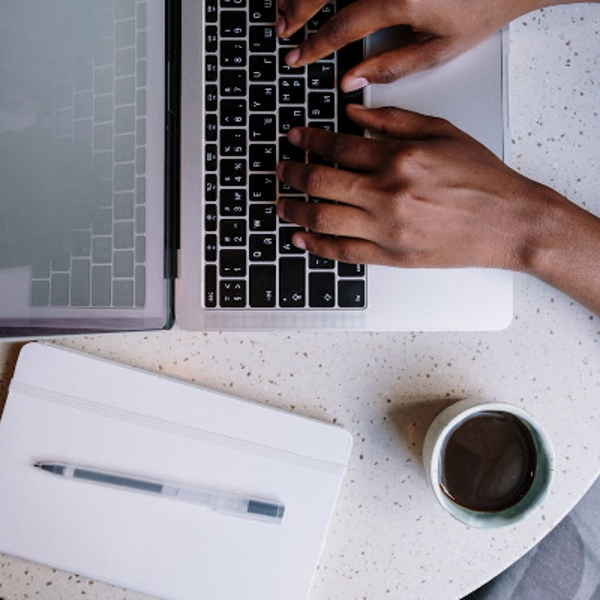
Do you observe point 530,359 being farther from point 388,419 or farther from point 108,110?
point 108,110

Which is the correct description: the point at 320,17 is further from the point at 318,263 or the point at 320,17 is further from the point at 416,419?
the point at 416,419

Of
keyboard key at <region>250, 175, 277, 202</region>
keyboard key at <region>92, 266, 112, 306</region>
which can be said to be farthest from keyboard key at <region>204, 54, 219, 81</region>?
Result: keyboard key at <region>92, 266, 112, 306</region>

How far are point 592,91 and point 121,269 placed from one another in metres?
0.50

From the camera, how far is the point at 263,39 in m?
0.64

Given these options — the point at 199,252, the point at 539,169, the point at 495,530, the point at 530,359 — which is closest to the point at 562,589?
the point at 495,530

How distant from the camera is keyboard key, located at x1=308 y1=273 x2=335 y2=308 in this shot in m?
0.64

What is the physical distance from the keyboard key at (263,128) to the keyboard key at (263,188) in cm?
4

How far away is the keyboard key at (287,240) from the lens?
2.11 feet

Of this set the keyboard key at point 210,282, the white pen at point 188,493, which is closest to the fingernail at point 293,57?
the keyboard key at point 210,282

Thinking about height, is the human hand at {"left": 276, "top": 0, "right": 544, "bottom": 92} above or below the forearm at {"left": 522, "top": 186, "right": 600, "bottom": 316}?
above

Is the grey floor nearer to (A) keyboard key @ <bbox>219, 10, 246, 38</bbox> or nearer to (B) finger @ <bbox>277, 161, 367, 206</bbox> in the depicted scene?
(B) finger @ <bbox>277, 161, 367, 206</bbox>

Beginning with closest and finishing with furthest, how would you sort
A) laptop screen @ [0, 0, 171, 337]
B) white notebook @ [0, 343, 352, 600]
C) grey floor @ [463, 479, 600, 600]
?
laptop screen @ [0, 0, 171, 337] < white notebook @ [0, 343, 352, 600] < grey floor @ [463, 479, 600, 600]

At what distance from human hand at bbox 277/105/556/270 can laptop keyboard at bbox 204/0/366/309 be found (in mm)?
18

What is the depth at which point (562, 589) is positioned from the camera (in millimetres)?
902
